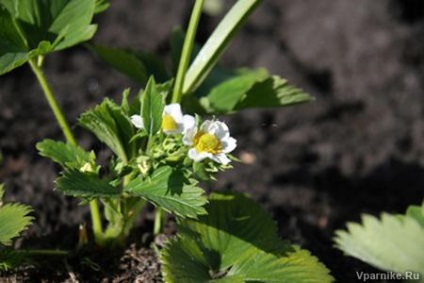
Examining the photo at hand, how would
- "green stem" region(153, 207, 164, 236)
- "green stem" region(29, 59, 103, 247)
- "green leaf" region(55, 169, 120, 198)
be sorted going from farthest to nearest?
"green stem" region(153, 207, 164, 236) → "green stem" region(29, 59, 103, 247) → "green leaf" region(55, 169, 120, 198)

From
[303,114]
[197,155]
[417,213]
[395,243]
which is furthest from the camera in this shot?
[303,114]

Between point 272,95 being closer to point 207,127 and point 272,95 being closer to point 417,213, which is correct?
point 207,127

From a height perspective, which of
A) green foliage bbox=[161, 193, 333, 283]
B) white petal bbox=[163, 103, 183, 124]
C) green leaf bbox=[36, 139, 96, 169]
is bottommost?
green foliage bbox=[161, 193, 333, 283]

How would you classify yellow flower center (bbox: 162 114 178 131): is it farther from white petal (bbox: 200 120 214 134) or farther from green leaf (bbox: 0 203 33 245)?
green leaf (bbox: 0 203 33 245)

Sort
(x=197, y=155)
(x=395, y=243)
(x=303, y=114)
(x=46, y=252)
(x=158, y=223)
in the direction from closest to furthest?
(x=395, y=243) < (x=197, y=155) < (x=46, y=252) < (x=158, y=223) < (x=303, y=114)

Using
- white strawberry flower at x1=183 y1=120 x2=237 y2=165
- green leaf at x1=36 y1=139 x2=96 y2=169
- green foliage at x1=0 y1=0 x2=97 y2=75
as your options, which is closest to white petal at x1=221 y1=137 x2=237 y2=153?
white strawberry flower at x1=183 y1=120 x2=237 y2=165

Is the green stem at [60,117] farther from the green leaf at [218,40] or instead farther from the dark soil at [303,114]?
the green leaf at [218,40]

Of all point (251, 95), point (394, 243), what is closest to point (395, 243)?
point (394, 243)

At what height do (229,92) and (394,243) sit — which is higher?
(229,92)
